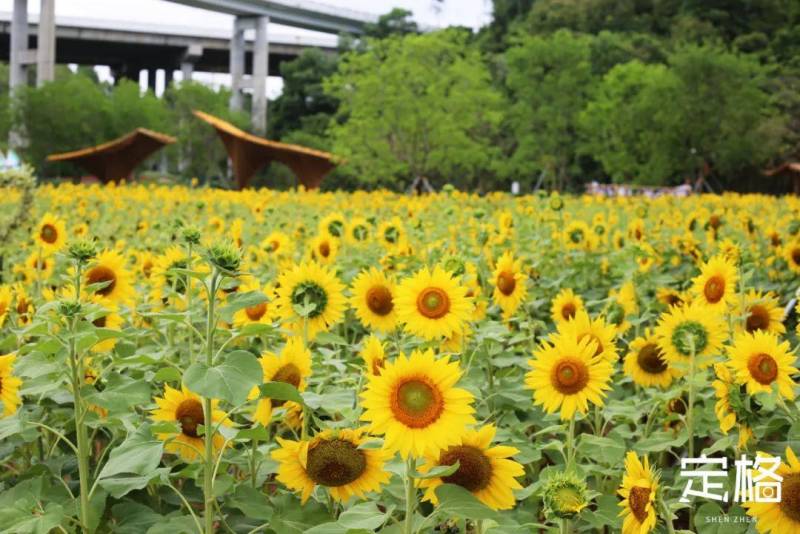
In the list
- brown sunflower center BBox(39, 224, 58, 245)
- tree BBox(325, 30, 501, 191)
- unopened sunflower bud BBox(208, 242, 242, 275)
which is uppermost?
tree BBox(325, 30, 501, 191)

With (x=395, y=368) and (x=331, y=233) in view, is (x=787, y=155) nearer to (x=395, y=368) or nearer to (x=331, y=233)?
(x=331, y=233)

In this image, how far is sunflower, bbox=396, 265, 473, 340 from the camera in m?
1.87

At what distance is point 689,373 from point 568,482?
702 mm

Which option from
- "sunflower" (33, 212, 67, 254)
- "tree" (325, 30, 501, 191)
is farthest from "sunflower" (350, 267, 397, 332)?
"tree" (325, 30, 501, 191)

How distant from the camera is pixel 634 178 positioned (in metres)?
29.2

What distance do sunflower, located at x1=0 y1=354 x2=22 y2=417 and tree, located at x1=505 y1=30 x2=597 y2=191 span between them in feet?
89.6


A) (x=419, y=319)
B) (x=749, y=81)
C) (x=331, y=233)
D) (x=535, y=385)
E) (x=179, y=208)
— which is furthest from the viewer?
(x=749, y=81)

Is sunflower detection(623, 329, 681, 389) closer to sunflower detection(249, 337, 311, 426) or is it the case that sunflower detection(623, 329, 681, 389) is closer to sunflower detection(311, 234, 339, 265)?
sunflower detection(249, 337, 311, 426)

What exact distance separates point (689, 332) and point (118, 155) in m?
23.2

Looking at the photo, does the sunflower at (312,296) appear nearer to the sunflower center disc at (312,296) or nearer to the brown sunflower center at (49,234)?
the sunflower center disc at (312,296)

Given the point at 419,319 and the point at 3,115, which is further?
the point at 3,115

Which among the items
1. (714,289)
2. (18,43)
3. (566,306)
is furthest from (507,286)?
(18,43)

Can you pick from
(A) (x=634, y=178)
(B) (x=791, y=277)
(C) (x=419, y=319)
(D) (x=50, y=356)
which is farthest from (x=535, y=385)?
(A) (x=634, y=178)

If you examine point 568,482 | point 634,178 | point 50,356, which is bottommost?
point 568,482
